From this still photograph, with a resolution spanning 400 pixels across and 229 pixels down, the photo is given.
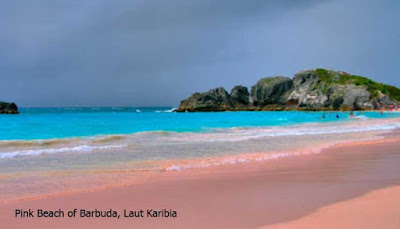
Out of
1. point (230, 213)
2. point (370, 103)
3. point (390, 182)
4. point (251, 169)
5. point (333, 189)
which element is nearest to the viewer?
point (230, 213)

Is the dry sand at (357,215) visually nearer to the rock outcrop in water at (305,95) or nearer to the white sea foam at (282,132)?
the white sea foam at (282,132)

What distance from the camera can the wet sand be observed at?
Answer: 515 cm

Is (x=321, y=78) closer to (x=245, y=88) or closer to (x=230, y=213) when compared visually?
(x=245, y=88)

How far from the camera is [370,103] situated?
122500mm

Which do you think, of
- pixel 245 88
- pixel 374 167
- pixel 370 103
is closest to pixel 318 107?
pixel 370 103

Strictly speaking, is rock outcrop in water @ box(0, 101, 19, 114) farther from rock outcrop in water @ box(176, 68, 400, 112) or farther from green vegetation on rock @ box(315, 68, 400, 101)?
green vegetation on rock @ box(315, 68, 400, 101)

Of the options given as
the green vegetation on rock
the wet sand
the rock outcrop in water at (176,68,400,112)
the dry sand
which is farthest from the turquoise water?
→ the green vegetation on rock

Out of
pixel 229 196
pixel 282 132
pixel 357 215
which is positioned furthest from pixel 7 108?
pixel 357 215

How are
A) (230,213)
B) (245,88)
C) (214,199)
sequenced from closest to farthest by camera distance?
(230,213) → (214,199) → (245,88)

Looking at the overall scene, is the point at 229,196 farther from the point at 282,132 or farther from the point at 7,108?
the point at 7,108

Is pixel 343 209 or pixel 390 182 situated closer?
pixel 343 209

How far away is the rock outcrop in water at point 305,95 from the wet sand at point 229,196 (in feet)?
415

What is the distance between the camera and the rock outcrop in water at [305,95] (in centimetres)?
12756

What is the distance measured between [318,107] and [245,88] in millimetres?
44086
